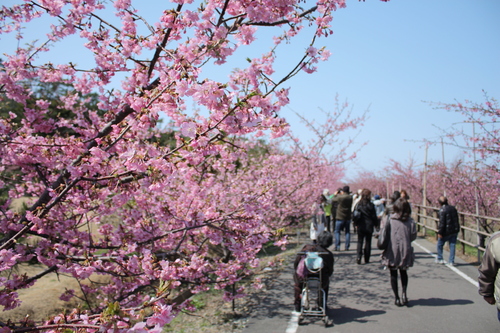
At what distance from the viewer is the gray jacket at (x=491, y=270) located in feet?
10.9

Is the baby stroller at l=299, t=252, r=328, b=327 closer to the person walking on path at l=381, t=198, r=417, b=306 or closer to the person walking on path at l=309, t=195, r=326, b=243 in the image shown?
the person walking on path at l=381, t=198, r=417, b=306

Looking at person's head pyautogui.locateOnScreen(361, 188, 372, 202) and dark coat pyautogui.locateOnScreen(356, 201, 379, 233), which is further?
person's head pyautogui.locateOnScreen(361, 188, 372, 202)

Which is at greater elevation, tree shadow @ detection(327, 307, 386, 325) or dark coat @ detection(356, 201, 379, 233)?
dark coat @ detection(356, 201, 379, 233)

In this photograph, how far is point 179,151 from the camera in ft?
9.20

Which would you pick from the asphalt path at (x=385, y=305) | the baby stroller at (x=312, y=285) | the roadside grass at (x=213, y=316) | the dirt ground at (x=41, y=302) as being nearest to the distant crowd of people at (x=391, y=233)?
the baby stroller at (x=312, y=285)

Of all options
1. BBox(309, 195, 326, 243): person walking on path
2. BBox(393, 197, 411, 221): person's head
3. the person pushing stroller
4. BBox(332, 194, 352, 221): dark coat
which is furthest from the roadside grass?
BBox(332, 194, 352, 221): dark coat

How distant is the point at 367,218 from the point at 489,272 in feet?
21.4

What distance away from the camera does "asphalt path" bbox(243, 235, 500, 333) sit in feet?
17.4

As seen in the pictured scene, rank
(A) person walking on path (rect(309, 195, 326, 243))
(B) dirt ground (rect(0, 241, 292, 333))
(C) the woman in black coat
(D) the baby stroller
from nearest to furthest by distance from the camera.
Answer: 1. (D) the baby stroller
2. (B) dirt ground (rect(0, 241, 292, 333))
3. (C) the woman in black coat
4. (A) person walking on path (rect(309, 195, 326, 243))

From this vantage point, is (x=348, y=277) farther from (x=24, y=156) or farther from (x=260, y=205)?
(x=24, y=156)

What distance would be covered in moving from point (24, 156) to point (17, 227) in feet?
2.29

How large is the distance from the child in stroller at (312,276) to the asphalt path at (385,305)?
208mm

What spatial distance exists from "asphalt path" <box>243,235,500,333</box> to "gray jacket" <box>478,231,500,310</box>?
6.18ft

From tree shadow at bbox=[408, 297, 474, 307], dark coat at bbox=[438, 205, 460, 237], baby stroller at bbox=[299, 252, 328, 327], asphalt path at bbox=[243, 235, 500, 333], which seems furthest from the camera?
dark coat at bbox=[438, 205, 460, 237]
